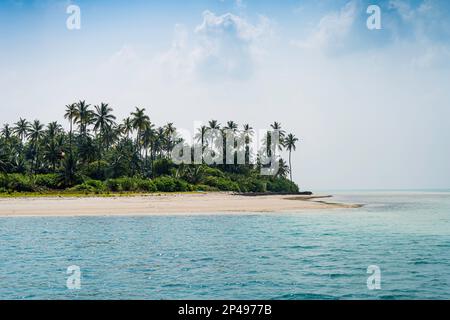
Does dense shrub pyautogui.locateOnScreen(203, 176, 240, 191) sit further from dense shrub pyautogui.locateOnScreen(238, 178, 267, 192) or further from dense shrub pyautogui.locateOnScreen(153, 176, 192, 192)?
dense shrub pyautogui.locateOnScreen(153, 176, 192, 192)

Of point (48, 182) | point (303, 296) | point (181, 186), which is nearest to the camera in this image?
point (303, 296)

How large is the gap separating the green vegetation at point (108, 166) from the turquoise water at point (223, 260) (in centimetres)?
3957

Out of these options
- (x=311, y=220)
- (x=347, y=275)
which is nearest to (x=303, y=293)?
(x=347, y=275)

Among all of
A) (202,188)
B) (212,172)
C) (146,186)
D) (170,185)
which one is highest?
(212,172)

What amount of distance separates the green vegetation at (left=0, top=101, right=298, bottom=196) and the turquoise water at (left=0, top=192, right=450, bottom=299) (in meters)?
39.6

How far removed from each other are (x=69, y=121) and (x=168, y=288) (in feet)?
260

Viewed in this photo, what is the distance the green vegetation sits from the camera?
6981 centimetres

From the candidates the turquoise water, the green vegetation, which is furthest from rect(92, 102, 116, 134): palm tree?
the turquoise water

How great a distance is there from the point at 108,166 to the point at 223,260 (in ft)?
226

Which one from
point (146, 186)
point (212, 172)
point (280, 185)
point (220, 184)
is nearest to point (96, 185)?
point (146, 186)

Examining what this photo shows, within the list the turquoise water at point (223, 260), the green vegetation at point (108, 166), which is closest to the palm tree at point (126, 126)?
the green vegetation at point (108, 166)

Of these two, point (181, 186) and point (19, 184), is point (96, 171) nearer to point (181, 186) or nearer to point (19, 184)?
point (181, 186)

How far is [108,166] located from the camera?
8300 cm
